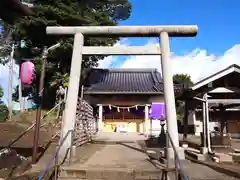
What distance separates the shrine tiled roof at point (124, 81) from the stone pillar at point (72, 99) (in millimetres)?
12448

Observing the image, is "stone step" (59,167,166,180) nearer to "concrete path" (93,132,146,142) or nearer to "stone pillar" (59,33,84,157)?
"stone pillar" (59,33,84,157)

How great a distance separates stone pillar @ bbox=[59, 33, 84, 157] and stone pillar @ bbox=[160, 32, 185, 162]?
2849 mm

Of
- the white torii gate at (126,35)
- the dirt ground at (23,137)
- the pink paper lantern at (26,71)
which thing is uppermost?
the white torii gate at (126,35)

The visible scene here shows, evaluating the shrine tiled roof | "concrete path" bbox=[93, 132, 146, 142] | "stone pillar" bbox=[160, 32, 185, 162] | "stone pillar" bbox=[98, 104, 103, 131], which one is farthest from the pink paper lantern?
"stone pillar" bbox=[98, 104, 103, 131]

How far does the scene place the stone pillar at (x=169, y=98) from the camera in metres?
6.75

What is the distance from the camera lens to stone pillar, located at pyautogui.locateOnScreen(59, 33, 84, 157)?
6656 mm

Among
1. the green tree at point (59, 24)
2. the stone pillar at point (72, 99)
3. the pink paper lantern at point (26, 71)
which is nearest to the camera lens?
the stone pillar at point (72, 99)

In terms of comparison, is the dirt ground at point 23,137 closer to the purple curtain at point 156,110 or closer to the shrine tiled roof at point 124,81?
the shrine tiled roof at point 124,81

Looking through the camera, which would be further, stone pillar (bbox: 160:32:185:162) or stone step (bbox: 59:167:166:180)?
stone pillar (bbox: 160:32:185:162)

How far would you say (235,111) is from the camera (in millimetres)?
22172

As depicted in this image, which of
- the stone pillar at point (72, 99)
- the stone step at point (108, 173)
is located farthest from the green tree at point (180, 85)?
the stone step at point (108, 173)

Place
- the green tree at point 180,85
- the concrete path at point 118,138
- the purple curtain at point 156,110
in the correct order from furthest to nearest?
the purple curtain at point 156,110 < the concrete path at point 118,138 < the green tree at point 180,85

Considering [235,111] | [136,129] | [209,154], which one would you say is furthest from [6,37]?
[235,111]

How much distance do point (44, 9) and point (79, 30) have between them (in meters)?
10.3
